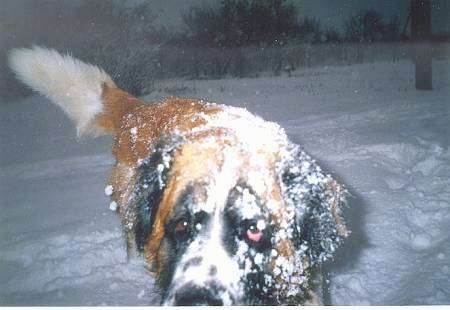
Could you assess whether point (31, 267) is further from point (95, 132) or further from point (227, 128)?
point (227, 128)

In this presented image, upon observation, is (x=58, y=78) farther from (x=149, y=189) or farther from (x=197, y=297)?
(x=197, y=297)

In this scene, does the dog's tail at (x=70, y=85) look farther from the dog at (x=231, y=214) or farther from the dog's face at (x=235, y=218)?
the dog's face at (x=235, y=218)

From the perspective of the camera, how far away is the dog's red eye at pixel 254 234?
169cm

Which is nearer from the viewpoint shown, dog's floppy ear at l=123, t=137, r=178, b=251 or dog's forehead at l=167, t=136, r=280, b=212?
dog's forehead at l=167, t=136, r=280, b=212

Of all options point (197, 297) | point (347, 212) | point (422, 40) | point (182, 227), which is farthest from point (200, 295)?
point (422, 40)

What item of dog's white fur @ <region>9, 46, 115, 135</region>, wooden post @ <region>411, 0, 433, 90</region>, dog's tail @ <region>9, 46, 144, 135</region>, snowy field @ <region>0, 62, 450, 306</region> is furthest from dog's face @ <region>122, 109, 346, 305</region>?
wooden post @ <region>411, 0, 433, 90</region>

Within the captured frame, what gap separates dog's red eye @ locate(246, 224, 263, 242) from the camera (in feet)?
5.54

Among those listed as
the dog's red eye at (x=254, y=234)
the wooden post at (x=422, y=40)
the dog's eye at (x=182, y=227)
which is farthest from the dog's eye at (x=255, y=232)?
the wooden post at (x=422, y=40)

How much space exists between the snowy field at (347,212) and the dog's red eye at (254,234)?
684 millimetres

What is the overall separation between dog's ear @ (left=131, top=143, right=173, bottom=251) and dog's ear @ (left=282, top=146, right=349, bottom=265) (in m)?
0.57

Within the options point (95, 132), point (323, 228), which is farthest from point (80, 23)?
point (323, 228)

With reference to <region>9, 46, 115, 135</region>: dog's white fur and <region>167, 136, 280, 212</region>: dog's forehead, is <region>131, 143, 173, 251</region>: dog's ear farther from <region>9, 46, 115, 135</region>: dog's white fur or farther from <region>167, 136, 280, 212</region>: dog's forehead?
<region>9, 46, 115, 135</region>: dog's white fur

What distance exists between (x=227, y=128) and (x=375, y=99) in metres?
5.04

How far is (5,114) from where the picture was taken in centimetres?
556
